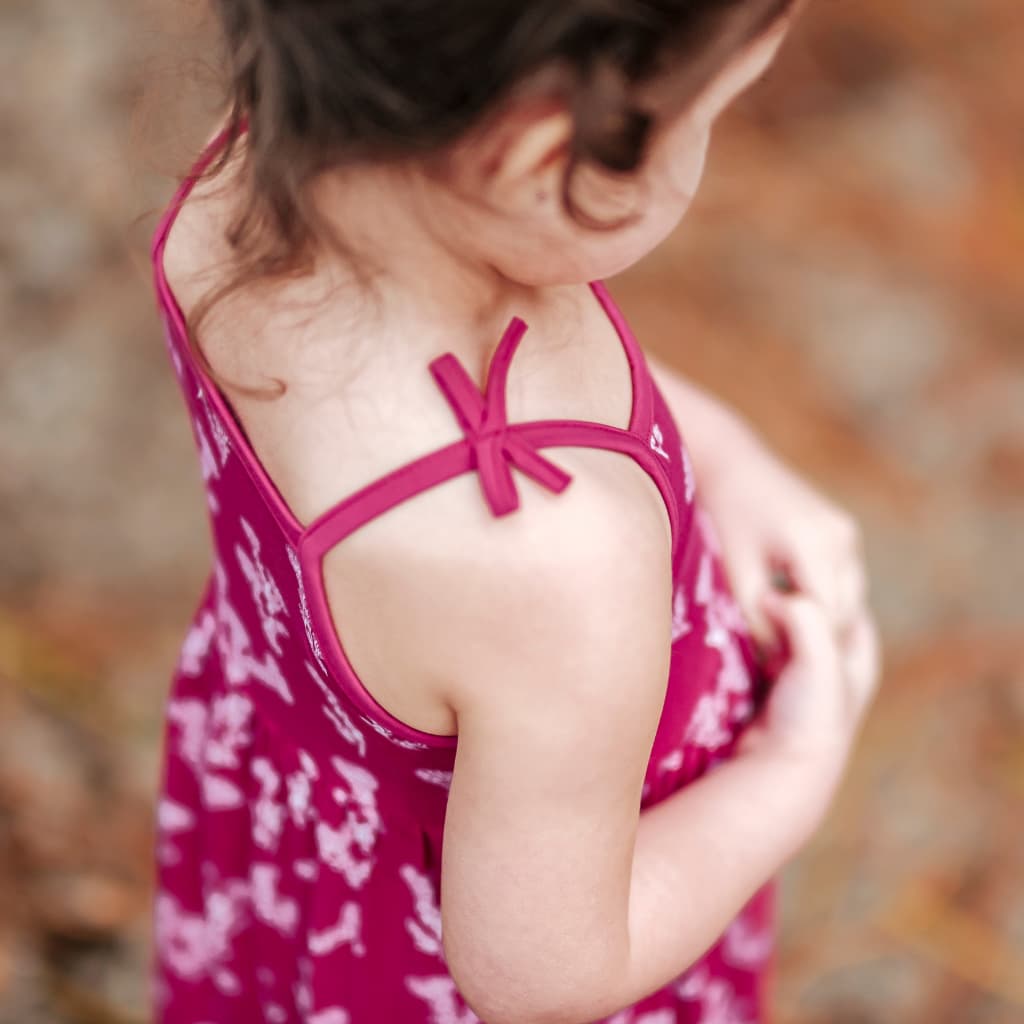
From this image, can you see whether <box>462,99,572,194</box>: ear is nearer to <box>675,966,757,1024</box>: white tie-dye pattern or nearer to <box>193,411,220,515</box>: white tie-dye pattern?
<box>193,411,220,515</box>: white tie-dye pattern

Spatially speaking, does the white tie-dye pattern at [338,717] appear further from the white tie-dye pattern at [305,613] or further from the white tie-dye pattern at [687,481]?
the white tie-dye pattern at [687,481]

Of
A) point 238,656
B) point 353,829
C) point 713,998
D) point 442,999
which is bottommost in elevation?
point 713,998

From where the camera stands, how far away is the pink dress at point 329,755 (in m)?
0.49

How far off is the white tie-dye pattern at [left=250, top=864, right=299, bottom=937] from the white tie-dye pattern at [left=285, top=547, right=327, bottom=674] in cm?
25

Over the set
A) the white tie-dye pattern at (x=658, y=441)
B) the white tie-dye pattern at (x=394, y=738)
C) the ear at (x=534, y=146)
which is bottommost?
the white tie-dye pattern at (x=394, y=738)

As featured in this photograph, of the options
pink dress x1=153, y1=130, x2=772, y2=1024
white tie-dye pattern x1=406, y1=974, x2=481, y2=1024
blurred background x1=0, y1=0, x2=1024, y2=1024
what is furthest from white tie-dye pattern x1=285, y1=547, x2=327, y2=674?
blurred background x1=0, y1=0, x2=1024, y2=1024

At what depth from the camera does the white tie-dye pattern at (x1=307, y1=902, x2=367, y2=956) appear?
2.31 ft

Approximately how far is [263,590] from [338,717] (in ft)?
0.22

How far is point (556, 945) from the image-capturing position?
1.71 feet

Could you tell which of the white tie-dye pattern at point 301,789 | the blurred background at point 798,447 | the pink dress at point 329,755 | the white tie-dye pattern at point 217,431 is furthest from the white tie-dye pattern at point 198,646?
the blurred background at point 798,447

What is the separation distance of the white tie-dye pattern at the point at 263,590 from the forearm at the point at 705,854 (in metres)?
0.19

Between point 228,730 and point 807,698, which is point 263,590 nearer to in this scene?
point 228,730

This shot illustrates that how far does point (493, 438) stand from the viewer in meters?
0.45

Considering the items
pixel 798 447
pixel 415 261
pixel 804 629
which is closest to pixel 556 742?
pixel 415 261
